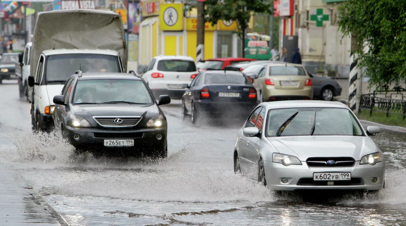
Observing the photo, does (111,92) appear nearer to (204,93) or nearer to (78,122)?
(78,122)

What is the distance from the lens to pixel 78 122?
12773mm

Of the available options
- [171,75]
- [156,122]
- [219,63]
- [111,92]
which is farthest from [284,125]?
[219,63]

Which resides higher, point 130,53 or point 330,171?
point 330,171

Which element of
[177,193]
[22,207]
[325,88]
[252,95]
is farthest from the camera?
[325,88]

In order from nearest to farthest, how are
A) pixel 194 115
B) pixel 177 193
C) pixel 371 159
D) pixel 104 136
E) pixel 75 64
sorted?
pixel 371 159
pixel 177 193
pixel 104 136
pixel 75 64
pixel 194 115

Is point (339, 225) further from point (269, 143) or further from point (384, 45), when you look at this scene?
point (384, 45)

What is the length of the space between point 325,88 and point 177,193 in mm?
21387

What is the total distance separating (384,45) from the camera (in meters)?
20.5

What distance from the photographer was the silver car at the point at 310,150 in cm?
912

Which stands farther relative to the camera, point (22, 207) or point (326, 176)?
point (326, 176)

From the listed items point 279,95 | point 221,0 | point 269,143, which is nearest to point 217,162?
point 269,143

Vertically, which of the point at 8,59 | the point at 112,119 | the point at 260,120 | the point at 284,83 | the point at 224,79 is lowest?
the point at 8,59

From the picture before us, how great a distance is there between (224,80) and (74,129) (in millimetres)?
9319

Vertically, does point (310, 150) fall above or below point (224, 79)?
above
